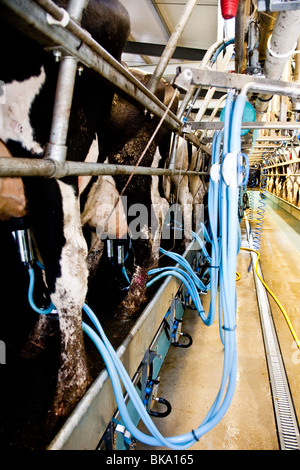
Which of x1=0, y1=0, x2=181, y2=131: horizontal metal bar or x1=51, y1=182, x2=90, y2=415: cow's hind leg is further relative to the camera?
x1=51, y1=182, x2=90, y2=415: cow's hind leg

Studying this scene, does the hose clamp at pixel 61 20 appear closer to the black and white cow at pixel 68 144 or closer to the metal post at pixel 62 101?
the metal post at pixel 62 101

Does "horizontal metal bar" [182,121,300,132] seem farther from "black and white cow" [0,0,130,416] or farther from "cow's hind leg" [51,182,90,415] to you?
"cow's hind leg" [51,182,90,415]

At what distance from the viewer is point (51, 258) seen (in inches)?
45.0

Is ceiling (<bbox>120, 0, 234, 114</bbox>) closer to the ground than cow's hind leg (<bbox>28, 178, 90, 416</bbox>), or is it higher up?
higher up

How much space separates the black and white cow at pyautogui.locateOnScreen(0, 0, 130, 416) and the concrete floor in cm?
84

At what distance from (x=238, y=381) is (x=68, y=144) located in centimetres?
196

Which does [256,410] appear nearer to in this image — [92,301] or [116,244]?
[92,301]

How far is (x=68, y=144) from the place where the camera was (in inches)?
43.8

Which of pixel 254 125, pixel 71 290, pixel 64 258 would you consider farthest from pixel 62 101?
pixel 254 125

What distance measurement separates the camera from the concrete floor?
160 cm

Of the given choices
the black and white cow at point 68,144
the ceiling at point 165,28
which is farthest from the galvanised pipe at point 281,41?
the ceiling at point 165,28

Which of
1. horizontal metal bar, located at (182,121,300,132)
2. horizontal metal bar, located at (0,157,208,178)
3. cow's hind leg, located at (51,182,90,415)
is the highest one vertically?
horizontal metal bar, located at (182,121,300,132)

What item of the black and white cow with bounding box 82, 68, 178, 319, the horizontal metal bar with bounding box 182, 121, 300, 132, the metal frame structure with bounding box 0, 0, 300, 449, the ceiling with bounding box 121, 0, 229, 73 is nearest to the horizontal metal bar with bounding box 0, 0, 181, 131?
the metal frame structure with bounding box 0, 0, 300, 449
